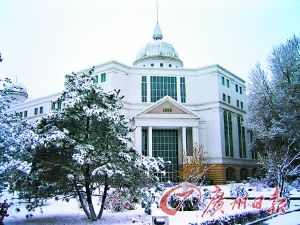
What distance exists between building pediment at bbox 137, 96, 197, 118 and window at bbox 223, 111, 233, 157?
239 inches

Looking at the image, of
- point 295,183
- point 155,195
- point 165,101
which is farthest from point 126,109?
point 155,195

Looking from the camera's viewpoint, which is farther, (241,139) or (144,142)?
(241,139)

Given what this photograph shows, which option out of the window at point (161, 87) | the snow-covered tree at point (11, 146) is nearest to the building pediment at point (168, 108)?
the window at point (161, 87)

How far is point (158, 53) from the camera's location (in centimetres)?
4934

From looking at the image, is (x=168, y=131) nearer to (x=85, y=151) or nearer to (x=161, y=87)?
(x=161, y=87)

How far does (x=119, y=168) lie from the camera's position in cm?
1309

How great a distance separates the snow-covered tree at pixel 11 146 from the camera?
410 inches

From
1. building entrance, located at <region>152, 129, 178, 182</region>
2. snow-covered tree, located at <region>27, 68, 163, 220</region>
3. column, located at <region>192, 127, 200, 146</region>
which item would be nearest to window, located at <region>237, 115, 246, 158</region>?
column, located at <region>192, 127, 200, 146</region>

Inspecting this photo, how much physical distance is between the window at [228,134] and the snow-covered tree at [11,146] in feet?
109

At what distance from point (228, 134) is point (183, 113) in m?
7.79

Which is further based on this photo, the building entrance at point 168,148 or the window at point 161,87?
the window at point 161,87

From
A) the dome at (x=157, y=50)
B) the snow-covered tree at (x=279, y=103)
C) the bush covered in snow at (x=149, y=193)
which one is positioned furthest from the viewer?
the dome at (x=157, y=50)

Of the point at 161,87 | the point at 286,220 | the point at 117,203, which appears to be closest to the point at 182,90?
the point at 161,87

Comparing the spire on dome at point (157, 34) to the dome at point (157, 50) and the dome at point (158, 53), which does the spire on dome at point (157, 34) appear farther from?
the dome at point (157, 50)
